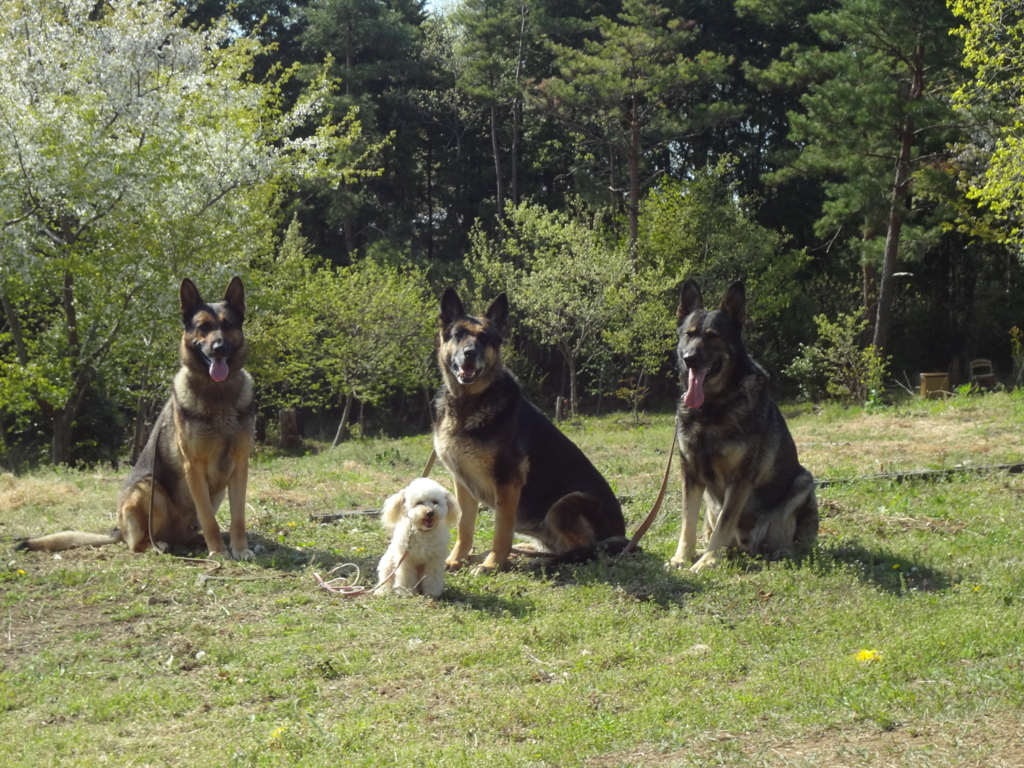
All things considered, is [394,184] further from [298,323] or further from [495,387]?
[495,387]

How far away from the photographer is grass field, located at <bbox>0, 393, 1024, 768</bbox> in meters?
4.19

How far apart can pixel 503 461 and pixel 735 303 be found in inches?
86.7

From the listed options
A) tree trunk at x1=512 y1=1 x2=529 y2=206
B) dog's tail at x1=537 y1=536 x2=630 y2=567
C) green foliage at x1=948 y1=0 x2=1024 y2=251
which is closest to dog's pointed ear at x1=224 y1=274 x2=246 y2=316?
dog's tail at x1=537 y1=536 x2=630 y2=567

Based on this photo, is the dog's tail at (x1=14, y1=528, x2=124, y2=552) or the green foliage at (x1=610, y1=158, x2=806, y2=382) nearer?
the dog's tail at (x1=14, y1=528, x2=124, y2=552)

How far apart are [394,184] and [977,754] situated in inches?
1571

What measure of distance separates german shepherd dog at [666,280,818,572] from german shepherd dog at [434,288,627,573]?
0.82m

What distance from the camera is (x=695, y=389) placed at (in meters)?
7.27

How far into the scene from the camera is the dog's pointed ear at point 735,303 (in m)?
7.30

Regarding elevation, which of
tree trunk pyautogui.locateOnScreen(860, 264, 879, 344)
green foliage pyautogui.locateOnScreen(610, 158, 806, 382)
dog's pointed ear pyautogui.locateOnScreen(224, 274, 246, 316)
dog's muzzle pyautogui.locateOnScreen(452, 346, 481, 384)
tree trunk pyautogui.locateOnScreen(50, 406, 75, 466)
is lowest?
tree trunk pyautogui.locateOnScreen(50, 406, 75, 466)

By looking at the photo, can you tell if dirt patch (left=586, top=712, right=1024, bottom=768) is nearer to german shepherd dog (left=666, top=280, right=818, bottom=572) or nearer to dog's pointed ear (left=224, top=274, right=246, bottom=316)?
german shepherd dog (left=666, top=280, right=818, bottom=572)

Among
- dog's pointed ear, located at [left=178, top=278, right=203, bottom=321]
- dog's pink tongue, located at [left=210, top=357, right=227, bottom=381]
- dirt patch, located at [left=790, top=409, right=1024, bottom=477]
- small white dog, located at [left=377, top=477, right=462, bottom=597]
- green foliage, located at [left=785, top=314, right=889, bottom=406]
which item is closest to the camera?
small white dog, located at [left=377, top=477, right=462, bottom=597]

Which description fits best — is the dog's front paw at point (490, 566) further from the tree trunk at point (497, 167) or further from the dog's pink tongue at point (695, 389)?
the tree trunk at point (497, 167)

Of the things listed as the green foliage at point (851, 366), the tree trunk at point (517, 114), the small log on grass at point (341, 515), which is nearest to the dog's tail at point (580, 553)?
the small log on grass at point (341, 515)

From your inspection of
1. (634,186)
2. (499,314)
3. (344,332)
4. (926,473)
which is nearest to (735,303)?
(499,314)
